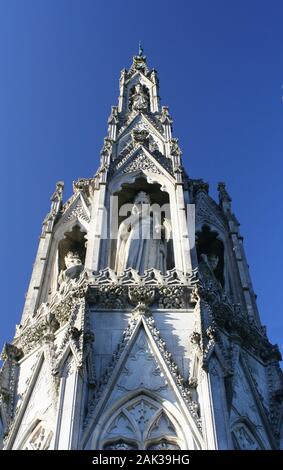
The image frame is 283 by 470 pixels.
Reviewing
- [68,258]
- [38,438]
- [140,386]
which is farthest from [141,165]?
[38,438]

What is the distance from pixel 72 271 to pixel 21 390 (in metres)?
4.50

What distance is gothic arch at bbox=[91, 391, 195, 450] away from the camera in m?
13.1

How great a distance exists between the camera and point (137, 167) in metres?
23.1

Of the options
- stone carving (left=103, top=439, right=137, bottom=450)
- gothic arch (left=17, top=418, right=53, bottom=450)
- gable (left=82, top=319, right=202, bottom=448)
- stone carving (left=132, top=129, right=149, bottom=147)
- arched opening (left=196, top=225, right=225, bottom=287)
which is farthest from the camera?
stone carving (left=132, top=129, right=149, bottom=147)

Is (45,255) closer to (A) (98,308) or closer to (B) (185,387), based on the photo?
(A) (98,308)

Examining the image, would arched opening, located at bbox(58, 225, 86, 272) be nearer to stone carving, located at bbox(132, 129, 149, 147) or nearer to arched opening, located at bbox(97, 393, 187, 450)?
stone carving, located at bbox(132, 129, 149, 147)

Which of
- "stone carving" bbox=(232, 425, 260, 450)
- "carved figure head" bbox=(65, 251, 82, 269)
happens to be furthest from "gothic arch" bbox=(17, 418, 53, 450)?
"carved figure head" bbox=(65, 251, 82, 269)

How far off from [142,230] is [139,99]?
11.7 meters

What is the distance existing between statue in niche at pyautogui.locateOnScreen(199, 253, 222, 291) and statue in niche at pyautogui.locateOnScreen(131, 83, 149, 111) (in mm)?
8750

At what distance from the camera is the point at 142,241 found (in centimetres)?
2011

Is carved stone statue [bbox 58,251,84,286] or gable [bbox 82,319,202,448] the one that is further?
carved stone statue [bbox 58,251,84,286]

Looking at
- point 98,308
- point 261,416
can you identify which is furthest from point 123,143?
point 261,416

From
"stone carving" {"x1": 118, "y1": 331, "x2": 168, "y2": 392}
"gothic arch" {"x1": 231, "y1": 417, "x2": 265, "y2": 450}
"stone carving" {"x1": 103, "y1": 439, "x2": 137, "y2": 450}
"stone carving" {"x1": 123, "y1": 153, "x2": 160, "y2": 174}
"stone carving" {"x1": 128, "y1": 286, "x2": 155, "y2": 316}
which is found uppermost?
"stone carving" {"x1": 123, "y1": 153, "x2": 160, "y2": 174}

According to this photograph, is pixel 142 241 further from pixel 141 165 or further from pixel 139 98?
pixel 139 98
